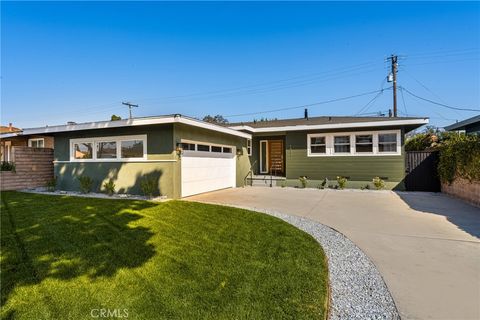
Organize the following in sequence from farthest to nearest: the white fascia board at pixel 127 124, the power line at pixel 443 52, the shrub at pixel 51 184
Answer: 1. the power line at pixel 443 52
2. the shrub at pixel 51 184
3. the white fascia board at pixel 127 124

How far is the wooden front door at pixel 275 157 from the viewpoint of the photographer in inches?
608

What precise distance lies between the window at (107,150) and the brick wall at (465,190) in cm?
1190

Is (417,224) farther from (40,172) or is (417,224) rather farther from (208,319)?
(40,172)

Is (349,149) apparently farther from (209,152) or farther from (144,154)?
(144,154)

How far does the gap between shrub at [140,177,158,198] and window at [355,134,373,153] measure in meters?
9.19

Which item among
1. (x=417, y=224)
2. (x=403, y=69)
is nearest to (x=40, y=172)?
(x=417, y=224)

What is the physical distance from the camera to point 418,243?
443cm

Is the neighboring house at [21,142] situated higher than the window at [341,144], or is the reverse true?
the neighboring house at [21,142]

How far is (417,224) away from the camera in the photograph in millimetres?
5688

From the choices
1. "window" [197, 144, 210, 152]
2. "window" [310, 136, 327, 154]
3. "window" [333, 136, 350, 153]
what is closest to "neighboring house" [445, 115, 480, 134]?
"window" [333, 136, 350, 153]

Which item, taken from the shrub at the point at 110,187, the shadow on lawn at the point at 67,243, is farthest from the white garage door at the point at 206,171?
the shadow on lawn at the point at 67,243

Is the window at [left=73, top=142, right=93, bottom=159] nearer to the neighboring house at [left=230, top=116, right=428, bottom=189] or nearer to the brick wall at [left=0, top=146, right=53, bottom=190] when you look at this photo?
the brick wall at [left=0, top=146, right=53, bottom=190]

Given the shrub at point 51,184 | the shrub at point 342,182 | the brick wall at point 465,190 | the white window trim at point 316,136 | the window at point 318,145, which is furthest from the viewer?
the window at point 318,145

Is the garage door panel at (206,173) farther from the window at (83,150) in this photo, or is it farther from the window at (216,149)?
the window at (83,150)
